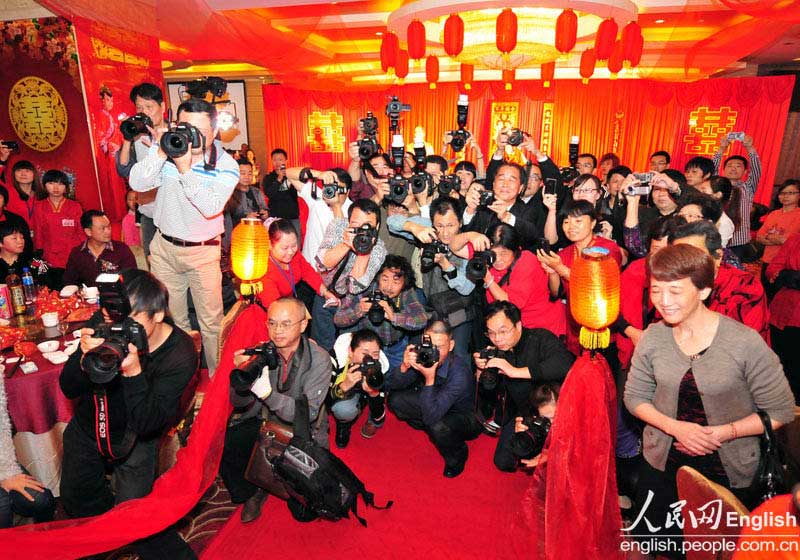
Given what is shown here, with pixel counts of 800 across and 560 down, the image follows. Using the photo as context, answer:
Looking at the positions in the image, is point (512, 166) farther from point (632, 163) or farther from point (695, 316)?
point (632, 163)

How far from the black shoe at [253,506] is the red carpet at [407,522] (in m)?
0.03

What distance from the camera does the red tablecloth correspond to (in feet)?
7.54

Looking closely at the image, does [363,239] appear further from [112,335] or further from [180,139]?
[112,335]

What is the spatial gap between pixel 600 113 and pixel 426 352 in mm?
8799

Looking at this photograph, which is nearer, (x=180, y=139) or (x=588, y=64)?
(x=180, y=139)

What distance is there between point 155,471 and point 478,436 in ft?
5.99

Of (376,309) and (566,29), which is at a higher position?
(566,29)

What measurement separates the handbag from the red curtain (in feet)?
29.4

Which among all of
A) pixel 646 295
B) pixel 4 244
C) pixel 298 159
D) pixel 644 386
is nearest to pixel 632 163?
pixel 298 159

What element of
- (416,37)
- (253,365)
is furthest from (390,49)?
(253,365)

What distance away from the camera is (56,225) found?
4109mm

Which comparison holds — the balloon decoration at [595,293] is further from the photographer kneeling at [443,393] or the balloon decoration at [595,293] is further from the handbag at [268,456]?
the handbag at [268,456]

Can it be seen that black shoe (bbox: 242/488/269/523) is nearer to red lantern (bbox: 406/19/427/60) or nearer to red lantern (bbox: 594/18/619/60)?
red lantern (bbox: 406/19/427/60)

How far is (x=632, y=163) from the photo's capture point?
9.73 metres
